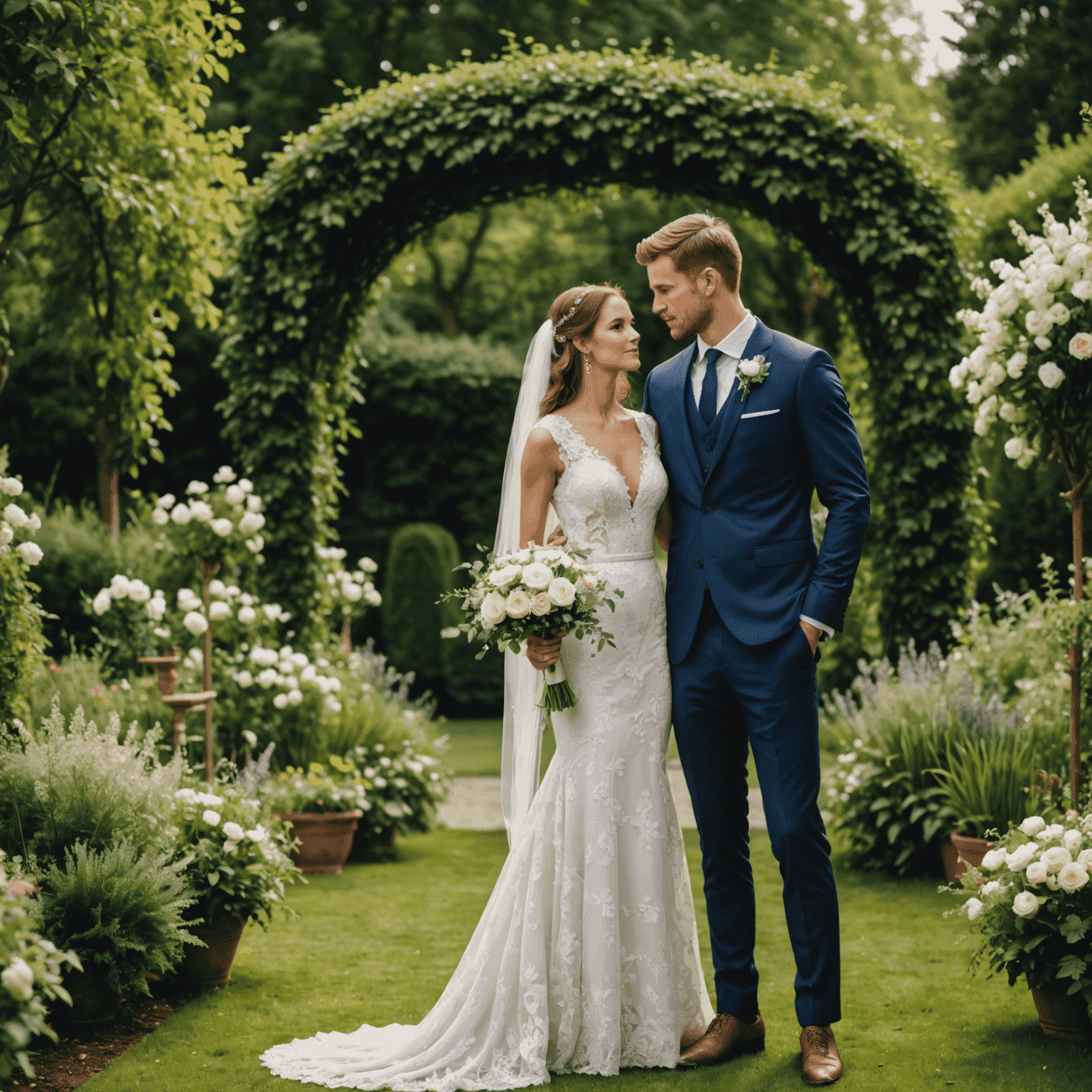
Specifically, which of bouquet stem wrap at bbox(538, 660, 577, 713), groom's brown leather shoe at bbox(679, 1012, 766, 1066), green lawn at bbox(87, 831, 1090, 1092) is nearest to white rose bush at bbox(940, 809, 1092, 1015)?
green lawn at bbox(87, 831, 1090, 1092)

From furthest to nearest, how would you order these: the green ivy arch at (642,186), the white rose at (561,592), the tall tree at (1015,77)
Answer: the tall tree at (1015,77)
the green ivy arch at (642,186)
the white rose at (561,592)

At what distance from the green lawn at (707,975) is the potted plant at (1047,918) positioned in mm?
111

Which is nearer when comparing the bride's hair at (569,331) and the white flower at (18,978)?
the white flower at (18,978)

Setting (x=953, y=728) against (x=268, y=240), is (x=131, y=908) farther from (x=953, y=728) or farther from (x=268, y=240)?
(x=268, y=240)

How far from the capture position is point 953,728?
5.54 metres

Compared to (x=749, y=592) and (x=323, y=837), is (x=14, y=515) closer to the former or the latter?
(x=323, y=837)

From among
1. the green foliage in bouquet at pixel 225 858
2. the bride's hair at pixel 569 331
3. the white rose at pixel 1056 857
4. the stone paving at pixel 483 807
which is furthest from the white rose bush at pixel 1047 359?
the green foliage in bouquet at pixel 225 858

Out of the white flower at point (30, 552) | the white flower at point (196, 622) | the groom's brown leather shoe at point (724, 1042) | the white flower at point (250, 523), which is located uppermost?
the white flower at point (250, 523)

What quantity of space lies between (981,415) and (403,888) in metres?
3.45

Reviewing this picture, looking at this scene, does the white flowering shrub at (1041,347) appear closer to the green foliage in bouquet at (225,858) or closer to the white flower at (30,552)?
the green foliage in bouquet at (225,858)

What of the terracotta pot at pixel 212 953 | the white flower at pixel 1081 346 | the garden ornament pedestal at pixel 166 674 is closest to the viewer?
the white flower at pixel 1081 346

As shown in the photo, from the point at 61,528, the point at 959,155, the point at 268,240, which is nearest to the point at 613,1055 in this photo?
the point at 268,240

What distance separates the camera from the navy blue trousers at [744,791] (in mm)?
3195

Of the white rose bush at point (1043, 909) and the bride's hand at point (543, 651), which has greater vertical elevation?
the bride's hand at point (543, 651)
